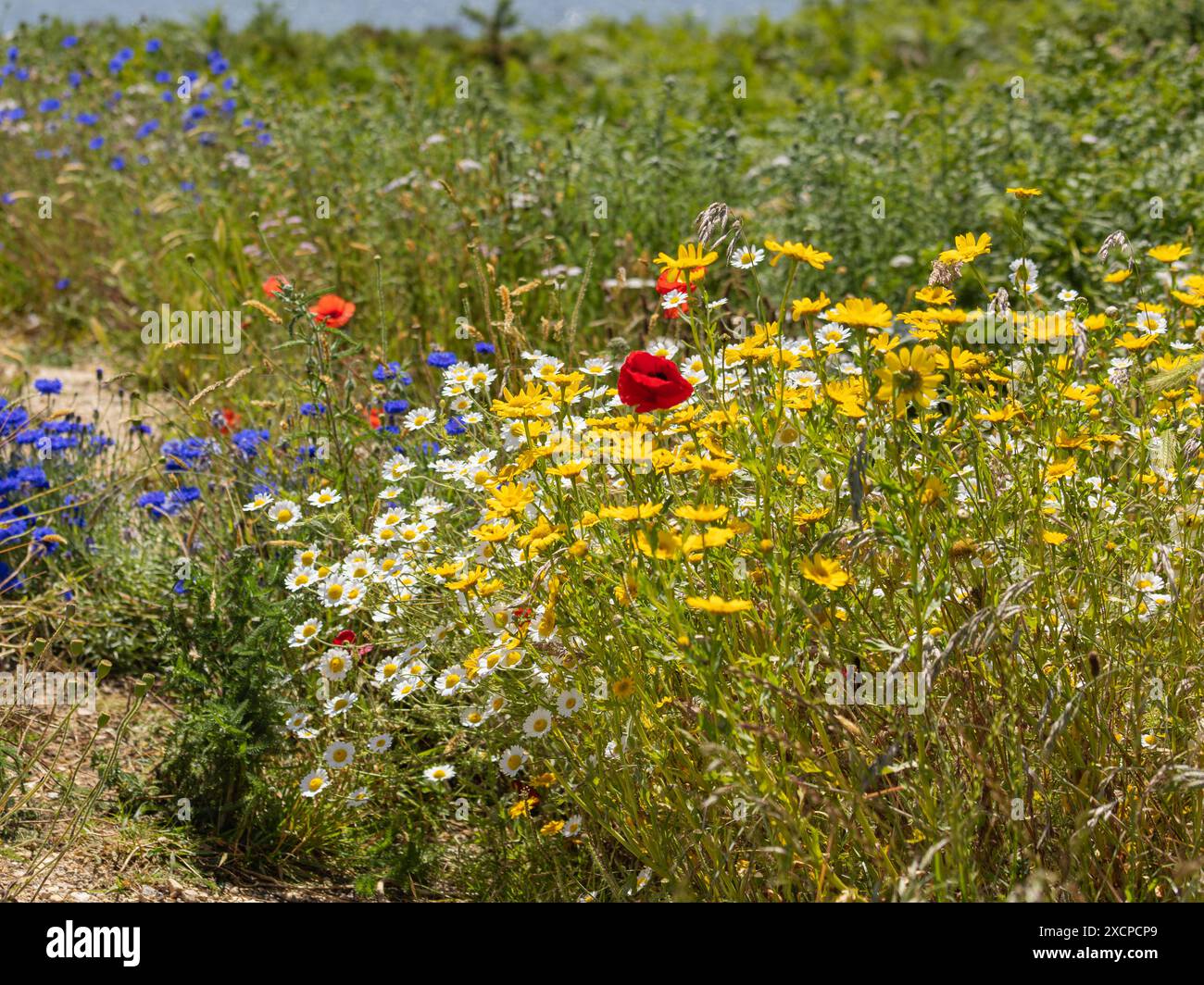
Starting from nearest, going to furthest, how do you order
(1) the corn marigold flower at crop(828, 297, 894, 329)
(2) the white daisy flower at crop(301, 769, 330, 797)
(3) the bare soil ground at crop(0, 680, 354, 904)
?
(1) the corn marigold flower at crop(828, 297, 894, 329)
(3) the bare soil ground at crop(0, 680, 354, 904)
(2) the white daisy flower at crop(301, 769, 330, 797)

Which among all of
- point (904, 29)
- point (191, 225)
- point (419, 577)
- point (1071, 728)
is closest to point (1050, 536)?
point (1071, 728)

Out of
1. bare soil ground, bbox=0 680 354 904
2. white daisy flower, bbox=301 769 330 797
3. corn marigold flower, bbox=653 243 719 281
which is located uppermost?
corn marigold flower, bbox=653 243 719 281

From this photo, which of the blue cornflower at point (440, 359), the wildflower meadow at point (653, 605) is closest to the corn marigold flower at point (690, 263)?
the wildflower meadow at point (653, 605)

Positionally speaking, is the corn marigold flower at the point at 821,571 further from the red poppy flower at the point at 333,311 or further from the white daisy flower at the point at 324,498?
the red poppy flower at the point at 333,311

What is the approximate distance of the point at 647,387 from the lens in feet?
7.40

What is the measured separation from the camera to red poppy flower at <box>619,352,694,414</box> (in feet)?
7.39

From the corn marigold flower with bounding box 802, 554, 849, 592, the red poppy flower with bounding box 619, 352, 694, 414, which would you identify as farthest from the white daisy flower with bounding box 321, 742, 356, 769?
the corn marigold flower with bounding box 802, 554, 849, 592

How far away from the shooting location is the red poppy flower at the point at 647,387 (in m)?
2.25

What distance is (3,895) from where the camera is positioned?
2.42 metres

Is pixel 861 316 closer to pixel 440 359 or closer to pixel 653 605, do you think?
pixel 653 605

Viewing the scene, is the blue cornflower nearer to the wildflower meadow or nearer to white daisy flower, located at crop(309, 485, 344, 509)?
the wildflower meadow

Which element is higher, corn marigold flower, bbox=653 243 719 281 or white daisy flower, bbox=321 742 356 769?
corn marigold flower, bbox=653 243 719 281

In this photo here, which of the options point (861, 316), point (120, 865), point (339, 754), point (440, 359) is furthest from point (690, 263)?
point (120, 865)
